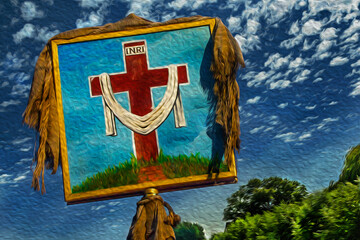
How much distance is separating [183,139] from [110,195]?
103 centimetres

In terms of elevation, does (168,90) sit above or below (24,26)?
below

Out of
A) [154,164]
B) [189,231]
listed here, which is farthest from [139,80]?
[189,231]

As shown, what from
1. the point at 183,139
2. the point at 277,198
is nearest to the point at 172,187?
the point at 183,139

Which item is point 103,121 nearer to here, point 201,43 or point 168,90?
point 168,90

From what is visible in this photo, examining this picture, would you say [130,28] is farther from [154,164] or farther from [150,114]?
[154,164]

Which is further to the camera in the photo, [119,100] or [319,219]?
[319,219]

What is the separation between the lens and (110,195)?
4.72m

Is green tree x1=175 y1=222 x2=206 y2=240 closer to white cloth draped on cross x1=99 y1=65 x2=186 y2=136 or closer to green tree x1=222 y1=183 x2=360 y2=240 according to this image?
green tree x1=222 y1=183 x2=360 y2=240

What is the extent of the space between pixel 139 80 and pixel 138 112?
1.32ft

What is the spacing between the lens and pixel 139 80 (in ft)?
16.4

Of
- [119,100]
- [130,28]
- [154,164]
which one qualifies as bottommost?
[154,164]

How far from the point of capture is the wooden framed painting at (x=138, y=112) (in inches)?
186

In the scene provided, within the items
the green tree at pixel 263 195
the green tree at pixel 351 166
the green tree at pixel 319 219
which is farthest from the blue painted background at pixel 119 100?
the green tree at pixel 263 195

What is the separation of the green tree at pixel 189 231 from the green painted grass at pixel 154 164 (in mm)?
2774
